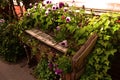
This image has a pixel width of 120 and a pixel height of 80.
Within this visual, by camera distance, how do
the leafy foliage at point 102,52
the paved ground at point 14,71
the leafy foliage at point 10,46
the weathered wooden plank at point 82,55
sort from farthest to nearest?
1. the leafy foliage at point 10,46
2. the paved ground at point 14,71
3. the leafy foliage at point 102,52
4. the weathered wooden plank at point 82,55

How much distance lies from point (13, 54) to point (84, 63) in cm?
299

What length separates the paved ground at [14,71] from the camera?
461 cm

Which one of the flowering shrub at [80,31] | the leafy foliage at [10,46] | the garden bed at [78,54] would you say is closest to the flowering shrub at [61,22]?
the flowering shrub at [80,31]

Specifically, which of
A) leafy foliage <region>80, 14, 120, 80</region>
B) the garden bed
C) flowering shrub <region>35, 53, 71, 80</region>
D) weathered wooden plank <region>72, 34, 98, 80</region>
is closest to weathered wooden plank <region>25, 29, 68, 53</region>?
the garden bed

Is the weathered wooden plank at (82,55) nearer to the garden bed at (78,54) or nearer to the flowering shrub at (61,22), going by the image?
the garden bed at (78,54)

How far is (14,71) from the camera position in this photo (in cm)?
490

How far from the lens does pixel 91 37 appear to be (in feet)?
9.37

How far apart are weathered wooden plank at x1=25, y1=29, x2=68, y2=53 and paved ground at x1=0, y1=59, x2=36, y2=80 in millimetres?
1217

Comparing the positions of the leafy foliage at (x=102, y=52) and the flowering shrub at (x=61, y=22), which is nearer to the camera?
the leafy foliage at (x=102, y=52)

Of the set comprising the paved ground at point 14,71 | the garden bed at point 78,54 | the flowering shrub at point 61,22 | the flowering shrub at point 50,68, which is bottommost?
the paved ground at point 14,71

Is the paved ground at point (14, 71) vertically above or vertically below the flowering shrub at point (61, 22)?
below

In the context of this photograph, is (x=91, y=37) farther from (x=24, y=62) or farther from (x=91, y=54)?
(x=24, y=62)

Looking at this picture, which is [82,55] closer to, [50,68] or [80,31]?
[80,31]

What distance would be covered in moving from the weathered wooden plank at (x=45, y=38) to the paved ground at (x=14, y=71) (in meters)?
1.22
